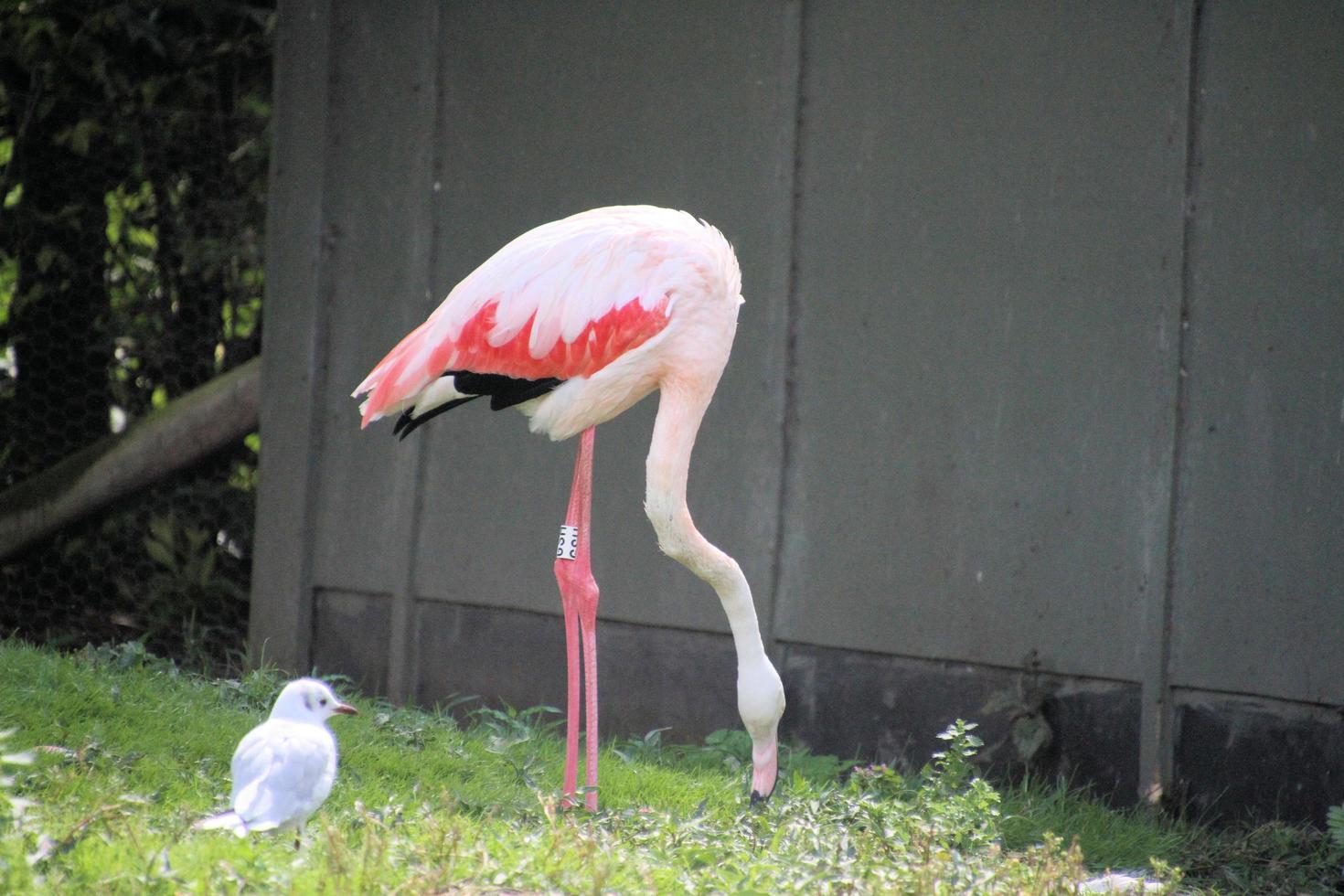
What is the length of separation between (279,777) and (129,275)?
5.03 m

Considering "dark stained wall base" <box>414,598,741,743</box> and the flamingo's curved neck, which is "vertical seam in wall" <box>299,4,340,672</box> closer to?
"dark stained wall base" <box>414,598,741,743</box>

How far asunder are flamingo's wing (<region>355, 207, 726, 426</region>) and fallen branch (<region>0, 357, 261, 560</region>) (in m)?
2.76

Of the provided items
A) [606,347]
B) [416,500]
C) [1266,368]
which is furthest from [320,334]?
[1266,368]

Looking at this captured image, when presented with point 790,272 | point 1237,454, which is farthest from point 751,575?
point 1237,454

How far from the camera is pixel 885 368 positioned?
18.3 ft

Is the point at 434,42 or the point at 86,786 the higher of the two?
the point at 434,42

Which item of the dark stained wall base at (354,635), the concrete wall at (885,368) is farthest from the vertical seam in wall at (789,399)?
the dark stained wall base at (354,635)

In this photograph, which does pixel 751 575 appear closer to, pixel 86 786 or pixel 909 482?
pixel 909 482

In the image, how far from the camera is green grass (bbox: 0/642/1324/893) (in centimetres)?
320

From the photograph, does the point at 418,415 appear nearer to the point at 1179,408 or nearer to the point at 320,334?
the point at 320,334

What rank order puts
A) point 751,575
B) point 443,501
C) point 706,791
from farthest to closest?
point 443,501
point 751,575
point 706,791

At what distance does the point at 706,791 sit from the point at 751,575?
1245mm

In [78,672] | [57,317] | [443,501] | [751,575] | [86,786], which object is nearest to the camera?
[86,786]

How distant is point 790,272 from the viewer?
578cm
